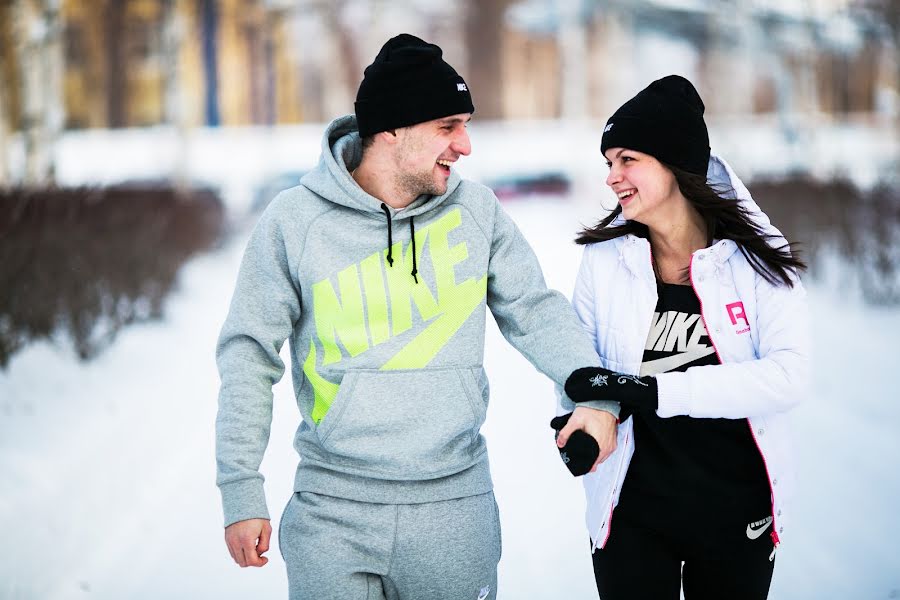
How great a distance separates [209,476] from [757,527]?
144 inches

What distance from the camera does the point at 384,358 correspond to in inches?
96.8

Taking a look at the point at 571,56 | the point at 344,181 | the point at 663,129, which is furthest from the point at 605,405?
the point at 571,56

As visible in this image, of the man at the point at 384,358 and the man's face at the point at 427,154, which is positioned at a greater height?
the man's face at the point at 427,154

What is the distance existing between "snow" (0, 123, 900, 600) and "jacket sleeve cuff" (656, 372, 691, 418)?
35.4 inches

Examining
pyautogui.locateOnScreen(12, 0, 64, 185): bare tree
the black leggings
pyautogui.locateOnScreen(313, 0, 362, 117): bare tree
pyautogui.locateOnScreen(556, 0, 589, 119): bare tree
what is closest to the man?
the black leggings

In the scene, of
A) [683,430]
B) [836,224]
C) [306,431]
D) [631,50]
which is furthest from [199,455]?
[631,50]

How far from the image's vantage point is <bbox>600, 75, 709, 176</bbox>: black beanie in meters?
2.62

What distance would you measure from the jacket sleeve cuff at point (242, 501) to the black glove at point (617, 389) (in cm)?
85

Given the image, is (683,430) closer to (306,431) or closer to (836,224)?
(306,431)

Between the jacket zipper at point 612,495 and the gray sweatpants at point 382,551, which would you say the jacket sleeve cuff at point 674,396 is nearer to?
the jacket zipper at point 612,495

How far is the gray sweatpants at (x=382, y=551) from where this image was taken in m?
2.41

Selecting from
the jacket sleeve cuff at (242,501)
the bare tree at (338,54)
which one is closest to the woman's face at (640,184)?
the jacket sleeve cuff at (242,501)

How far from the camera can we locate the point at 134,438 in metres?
5.92

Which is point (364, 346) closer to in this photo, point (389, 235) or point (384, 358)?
point (384, 358)
